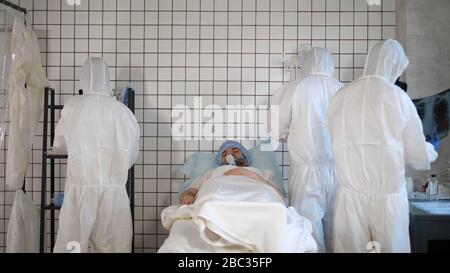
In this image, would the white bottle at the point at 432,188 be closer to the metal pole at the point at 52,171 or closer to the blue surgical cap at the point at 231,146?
the blue surgical cap at the point at 231,146

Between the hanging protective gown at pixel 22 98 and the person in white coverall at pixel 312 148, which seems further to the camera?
the person in white coverall at pixel 312 148

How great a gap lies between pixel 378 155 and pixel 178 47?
0.82 meters

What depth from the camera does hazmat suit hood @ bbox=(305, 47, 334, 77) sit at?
1802 millimetres

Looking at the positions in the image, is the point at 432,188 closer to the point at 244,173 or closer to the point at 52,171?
the point at 244,173

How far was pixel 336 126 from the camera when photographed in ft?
5.87

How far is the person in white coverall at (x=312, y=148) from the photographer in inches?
78.2

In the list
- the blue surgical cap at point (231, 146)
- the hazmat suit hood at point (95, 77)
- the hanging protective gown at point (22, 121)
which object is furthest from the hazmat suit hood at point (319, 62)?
the hanging protective gown at point (22, 121)

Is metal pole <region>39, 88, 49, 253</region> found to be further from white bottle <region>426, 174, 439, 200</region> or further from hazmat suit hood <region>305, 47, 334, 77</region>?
white bottle <region>426, 174, 439, 200</region>

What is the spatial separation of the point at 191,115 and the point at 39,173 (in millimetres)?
712

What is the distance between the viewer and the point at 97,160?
1.91 meters

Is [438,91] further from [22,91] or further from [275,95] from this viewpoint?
[22,91]

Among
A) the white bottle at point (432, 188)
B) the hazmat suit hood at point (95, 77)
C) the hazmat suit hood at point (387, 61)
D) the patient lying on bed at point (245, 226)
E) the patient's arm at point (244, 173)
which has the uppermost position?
the hazmat suit hood at point (387, 61)

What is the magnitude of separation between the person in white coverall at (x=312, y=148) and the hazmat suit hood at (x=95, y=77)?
72 cm

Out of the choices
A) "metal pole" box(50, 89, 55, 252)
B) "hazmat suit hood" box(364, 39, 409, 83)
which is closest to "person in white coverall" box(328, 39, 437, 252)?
"hazmat suit hood" box(364, 39, 409, 83)
